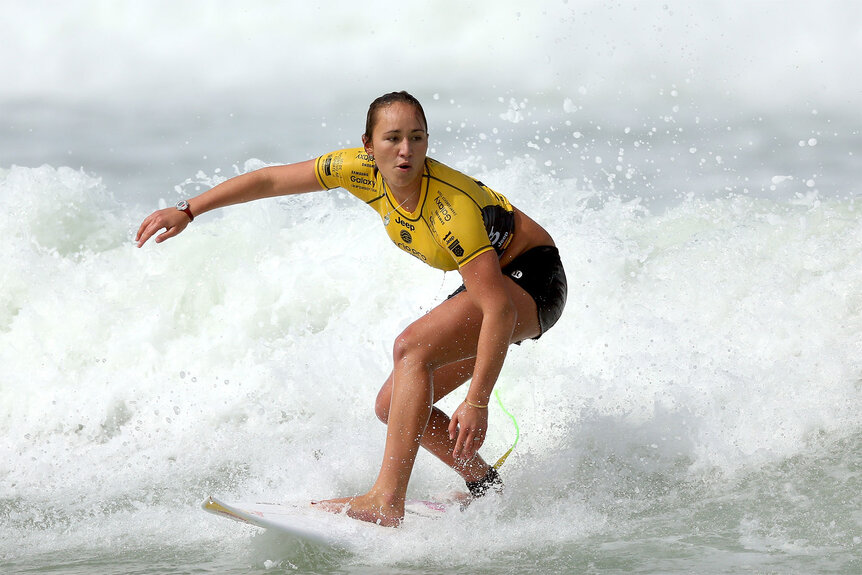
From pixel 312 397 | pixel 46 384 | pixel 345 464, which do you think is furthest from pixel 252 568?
pixel 46 384

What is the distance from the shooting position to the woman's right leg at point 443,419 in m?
3.95

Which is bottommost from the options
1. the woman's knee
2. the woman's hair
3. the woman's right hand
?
the woman's knee

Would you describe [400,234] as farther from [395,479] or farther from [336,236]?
[336,236]

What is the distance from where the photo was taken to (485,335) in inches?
130

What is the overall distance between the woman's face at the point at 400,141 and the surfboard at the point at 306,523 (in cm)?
133

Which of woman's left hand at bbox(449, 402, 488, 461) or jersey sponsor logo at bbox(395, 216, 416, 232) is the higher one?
jersey sponsor logo at bbox(395, 216, 416, 232)

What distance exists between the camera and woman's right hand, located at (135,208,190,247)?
11.6 ft

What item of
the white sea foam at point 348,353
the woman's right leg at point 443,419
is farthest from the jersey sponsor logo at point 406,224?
the white sea foam at point 348,353

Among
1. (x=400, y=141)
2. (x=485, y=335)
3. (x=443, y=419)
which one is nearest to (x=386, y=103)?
(x=400, y=141)

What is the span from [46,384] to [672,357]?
16.9 ft

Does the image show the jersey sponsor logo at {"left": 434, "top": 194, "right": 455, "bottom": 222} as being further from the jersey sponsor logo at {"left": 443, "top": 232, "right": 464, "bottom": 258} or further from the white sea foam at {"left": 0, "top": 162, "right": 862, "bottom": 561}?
the white sea foam at {"left": 0, "top": 162, "right": 862, "bottom": 561}

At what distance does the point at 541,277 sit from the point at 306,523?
137 centimetres

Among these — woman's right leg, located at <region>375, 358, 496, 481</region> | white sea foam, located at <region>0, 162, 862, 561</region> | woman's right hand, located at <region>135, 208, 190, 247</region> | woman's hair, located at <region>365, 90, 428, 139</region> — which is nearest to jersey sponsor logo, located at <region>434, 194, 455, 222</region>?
woman's hair, located at <region>365, 90, 428, 139</region>

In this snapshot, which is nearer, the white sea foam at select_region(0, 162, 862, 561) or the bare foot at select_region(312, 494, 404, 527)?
the bare foot at select_region(312, 494, 404, 527)
